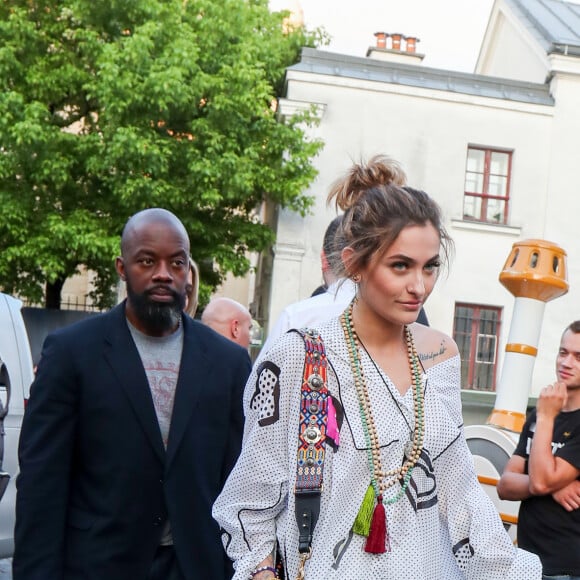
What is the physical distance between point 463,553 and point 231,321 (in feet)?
13.5

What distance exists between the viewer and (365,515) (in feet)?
8.02

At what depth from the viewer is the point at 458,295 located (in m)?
24.1

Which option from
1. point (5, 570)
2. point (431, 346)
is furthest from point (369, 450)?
point (5, 570)

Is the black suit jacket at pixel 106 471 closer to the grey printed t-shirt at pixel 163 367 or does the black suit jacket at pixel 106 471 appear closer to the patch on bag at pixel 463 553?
the grey printed t-shirt at pixel 163 367

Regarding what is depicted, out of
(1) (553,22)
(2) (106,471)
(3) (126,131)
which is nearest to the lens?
(2) (106,471)

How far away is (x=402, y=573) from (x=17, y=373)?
16.9 ft

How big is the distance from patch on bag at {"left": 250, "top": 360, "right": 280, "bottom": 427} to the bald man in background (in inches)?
153

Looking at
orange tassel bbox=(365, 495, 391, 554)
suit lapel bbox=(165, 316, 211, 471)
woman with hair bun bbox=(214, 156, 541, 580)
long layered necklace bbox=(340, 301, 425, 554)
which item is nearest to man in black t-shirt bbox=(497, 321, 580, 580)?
suit lapel bbox=(165, 316, 211, 471)

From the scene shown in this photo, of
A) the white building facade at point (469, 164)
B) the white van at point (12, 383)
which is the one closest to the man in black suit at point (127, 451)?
the white van at point (12, 383)

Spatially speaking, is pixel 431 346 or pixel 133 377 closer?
pixel 431 346

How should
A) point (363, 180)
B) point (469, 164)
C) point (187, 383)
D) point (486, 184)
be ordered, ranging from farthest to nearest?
1. point (486, 184)
2. point (469, 164)
3. point (187, 383)
4. point (363, 180)

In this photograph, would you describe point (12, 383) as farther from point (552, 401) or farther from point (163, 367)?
point (552, 401)

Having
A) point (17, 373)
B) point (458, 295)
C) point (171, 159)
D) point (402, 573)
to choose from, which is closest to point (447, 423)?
point (402, 573)

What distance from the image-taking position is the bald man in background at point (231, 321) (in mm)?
6594
